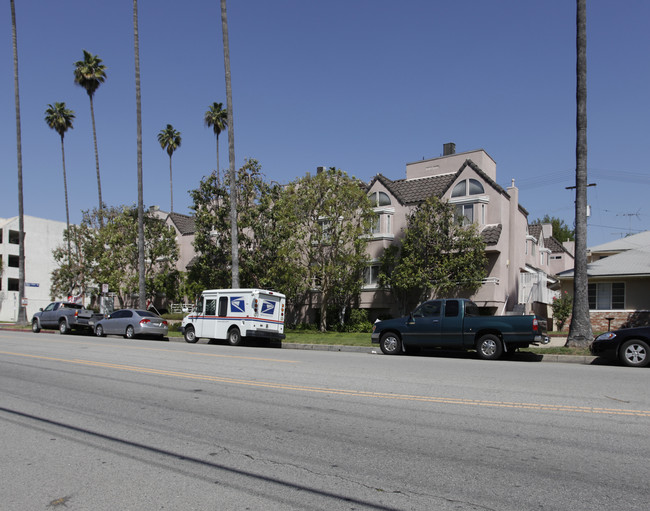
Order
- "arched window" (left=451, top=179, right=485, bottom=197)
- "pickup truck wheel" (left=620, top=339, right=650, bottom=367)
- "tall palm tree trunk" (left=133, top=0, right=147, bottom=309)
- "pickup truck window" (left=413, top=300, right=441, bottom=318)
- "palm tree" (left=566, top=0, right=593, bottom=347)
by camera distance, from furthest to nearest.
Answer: "tall palm tree trunk" (left=133, top=0, right=147, bottom=309), "arched window" (left=451, top=179, right=485, bottom=197), "pickup truck window" (left=413, top=300, right=441, bottom=318), "palm tree" (left=566, top=0, right=593, bottom=347), "pickup truck wheel" (left=620, top=339, right=650, bottom=367)

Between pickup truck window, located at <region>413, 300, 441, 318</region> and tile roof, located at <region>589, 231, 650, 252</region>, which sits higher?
tile roof, located at <region>589, 231, 650, 252</region>

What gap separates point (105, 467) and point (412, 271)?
23.4m

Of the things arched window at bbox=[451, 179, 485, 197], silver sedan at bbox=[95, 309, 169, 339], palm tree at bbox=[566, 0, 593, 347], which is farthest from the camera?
arched window at bbox=[451, 179, 485, 197]

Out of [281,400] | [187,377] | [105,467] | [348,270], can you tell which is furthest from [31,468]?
[348,270]

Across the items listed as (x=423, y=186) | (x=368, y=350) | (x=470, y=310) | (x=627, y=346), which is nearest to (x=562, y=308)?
(x=423, y=186)

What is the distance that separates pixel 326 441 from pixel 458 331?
34.5 ft

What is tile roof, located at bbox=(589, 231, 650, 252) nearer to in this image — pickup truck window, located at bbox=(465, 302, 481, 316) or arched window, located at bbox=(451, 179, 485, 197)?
arched window, located at bbox=(451, 179, 485, 197)

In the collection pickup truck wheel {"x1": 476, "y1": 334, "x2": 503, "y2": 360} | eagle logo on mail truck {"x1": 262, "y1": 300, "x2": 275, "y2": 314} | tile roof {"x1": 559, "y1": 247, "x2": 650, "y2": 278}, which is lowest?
pickup truck wheel {"x1": 476, "y1": 334, "x2": 503, "y2": 360}

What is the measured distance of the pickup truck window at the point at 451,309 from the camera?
16.2 meters

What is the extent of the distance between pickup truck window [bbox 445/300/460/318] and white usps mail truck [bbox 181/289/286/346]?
808 centimetres

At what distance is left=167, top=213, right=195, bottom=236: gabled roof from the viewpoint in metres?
45.0

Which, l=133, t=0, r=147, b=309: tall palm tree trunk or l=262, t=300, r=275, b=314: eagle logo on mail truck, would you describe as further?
l=133, t=0, r=147, b=309: tall palm tree trunk

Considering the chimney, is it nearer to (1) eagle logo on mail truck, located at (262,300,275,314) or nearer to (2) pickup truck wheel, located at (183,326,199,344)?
(1) eagle logo on mail truck, located at (262,300,275,314)

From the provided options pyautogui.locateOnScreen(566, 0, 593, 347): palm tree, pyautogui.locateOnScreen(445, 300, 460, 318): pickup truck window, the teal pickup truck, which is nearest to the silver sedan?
the teal pickup truck
